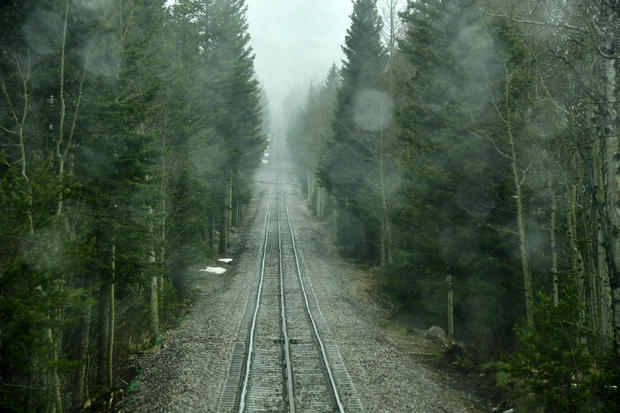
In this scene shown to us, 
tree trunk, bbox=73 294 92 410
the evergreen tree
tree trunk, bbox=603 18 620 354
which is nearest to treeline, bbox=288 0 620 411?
tree trunk, bbox=603 18 620 354

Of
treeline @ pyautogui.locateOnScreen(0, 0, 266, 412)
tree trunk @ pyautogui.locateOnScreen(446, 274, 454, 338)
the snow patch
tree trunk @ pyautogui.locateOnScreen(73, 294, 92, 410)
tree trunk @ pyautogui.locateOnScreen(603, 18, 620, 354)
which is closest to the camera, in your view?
tree trunk @ pyautogui.locateOnScreen(603, 18, 620, 354)

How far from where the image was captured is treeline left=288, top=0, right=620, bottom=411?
6.68 m

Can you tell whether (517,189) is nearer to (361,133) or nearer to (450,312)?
(450,312)

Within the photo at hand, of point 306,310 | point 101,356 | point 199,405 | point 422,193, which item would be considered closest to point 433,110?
point 422,193

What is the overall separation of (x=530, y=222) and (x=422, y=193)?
3732 mm

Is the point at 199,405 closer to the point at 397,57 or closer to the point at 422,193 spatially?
the point at 422,193

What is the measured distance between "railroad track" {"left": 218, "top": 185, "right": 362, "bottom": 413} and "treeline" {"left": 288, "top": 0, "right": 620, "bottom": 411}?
406 cm

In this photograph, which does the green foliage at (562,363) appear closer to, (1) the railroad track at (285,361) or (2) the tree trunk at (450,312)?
(1) the railroad track at (285,361)

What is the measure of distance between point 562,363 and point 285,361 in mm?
7621

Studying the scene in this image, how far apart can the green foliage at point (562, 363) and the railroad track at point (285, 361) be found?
4279 millimetres

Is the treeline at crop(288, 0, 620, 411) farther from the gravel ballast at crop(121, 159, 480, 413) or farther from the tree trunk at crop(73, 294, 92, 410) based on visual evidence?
the tree trunk at crop(73, 294, 92, 410)

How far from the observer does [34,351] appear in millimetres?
6414

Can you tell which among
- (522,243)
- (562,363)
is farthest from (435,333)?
(562,363)

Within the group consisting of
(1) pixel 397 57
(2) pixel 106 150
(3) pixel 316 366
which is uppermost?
(1) pixel 397 57
